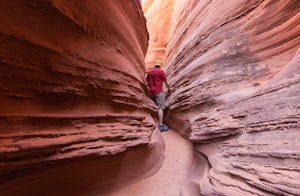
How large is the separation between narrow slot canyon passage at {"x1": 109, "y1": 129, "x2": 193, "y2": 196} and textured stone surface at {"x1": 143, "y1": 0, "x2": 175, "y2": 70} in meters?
5.85

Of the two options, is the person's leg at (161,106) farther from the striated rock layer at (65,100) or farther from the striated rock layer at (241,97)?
the striated rock layer at (65,100)

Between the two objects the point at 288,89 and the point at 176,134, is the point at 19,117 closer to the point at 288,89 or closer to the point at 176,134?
the point at 288,89

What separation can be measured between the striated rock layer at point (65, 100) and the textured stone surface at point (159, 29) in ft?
22.4

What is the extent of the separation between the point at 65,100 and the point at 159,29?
8770 mm

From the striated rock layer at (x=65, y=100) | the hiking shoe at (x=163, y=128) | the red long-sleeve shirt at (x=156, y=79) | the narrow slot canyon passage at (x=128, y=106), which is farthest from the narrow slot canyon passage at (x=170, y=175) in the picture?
the red long-sleeve shirt at (x=156, y=79)

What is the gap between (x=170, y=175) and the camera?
3.21m

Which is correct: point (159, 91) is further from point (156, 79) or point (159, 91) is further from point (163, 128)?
point (163, 128)

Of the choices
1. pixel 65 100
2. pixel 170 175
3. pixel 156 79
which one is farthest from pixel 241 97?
pixel 156 79

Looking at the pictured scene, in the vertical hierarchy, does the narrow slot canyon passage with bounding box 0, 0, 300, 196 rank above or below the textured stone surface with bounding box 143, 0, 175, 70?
below

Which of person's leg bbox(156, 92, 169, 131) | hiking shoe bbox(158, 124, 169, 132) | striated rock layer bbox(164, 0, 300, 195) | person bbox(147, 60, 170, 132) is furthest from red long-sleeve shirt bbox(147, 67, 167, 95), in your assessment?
hiking shoe bbox(158, 124, 169, 132)

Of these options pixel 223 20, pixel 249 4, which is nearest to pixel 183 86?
pixel 223 20

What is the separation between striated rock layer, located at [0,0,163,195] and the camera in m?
1.56

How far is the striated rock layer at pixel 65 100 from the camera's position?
156 centimetres

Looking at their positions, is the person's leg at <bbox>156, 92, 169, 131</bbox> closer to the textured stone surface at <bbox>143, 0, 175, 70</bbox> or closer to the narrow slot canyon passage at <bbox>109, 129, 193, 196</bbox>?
the narrow slot canyon passage at <bbox>109, 129, 193, 196</bbox>
